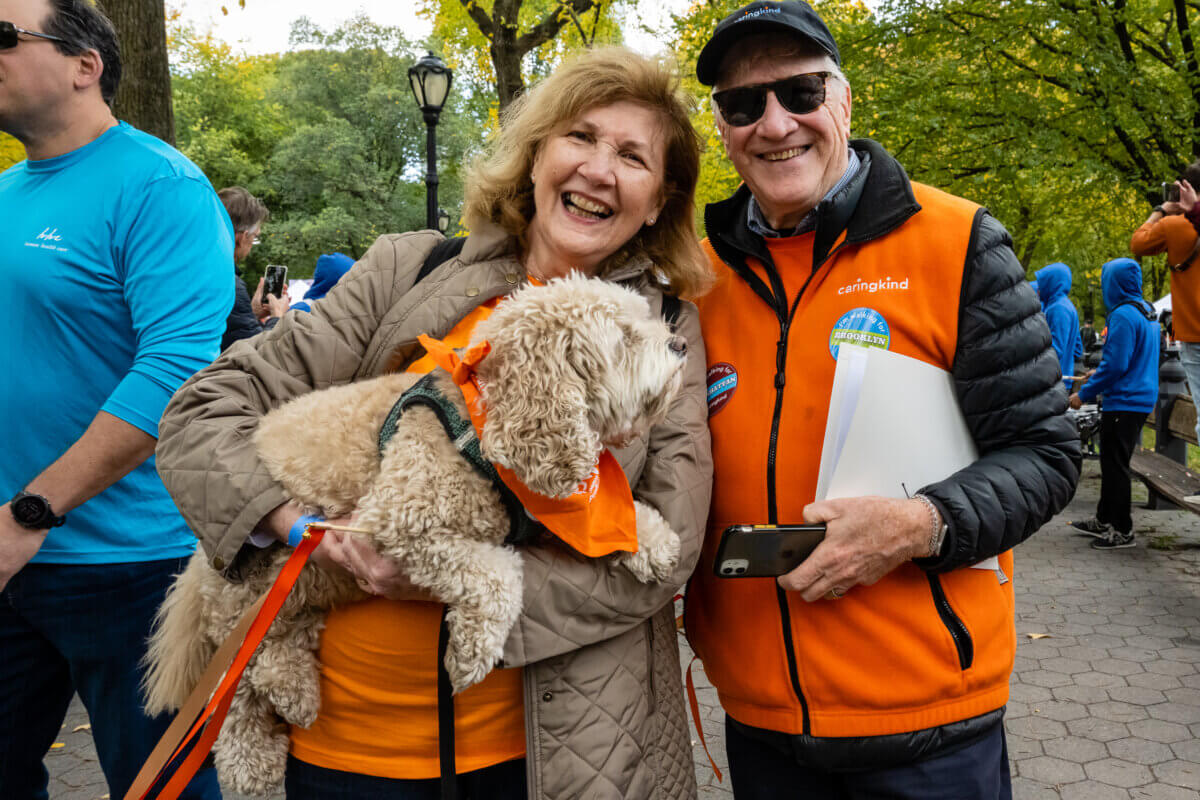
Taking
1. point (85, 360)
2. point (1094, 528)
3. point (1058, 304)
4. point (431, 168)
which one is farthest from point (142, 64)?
point (1058, 304)

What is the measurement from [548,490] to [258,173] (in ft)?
144

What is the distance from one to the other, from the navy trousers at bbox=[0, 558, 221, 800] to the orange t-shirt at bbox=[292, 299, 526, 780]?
90cm

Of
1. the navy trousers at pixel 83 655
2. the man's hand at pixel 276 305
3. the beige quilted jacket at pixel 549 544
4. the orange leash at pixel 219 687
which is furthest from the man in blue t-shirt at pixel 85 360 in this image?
the man's hand at pixel 276 305

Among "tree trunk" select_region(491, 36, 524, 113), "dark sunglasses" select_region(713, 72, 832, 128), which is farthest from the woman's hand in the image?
"tree trunk" select_region(491, 36, 524, 113)

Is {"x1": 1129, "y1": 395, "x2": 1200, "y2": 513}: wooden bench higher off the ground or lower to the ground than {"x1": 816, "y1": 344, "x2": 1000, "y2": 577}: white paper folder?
lower

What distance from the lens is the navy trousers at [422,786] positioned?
2018 mm

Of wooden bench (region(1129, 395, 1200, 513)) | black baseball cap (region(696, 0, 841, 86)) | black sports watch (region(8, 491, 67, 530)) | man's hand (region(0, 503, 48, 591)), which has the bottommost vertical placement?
wooden bench (region(1129, 395, 1200, 513))

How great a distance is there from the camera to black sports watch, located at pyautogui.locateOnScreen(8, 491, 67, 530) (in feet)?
7.52

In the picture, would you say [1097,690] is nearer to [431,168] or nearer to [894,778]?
[894,778]

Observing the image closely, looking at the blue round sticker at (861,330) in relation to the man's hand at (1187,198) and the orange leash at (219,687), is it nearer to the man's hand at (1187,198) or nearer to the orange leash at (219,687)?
the orange leash at (219,687)

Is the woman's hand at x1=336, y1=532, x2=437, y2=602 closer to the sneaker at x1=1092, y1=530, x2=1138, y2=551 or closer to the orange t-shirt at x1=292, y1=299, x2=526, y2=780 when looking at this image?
the orange t-shirt at x1=292, y1=299, x2=526, y2=780

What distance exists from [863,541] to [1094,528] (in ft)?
28.1

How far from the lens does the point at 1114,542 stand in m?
8.38

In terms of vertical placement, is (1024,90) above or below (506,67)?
above
